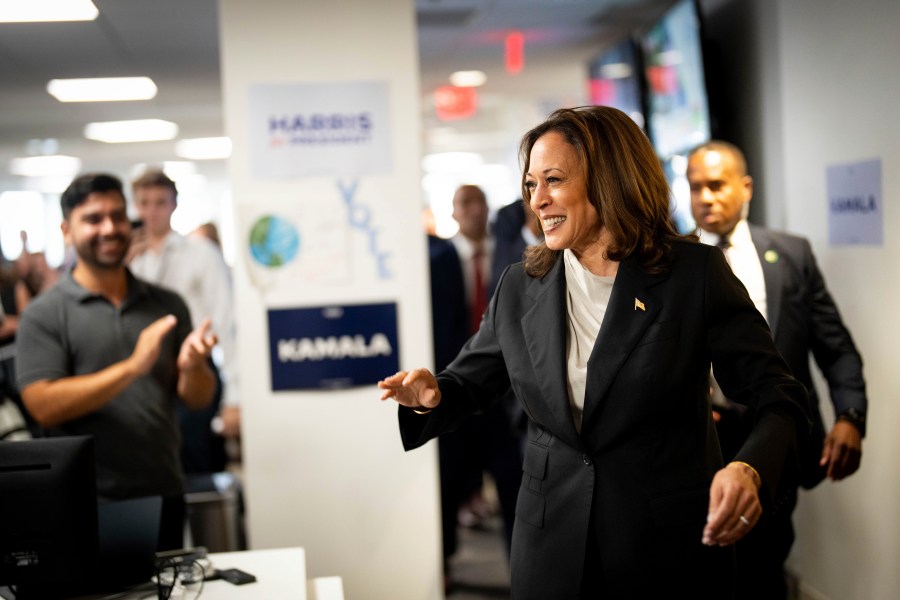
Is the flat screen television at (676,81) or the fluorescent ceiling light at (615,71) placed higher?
the fluorescent ceiling light at (615,71)

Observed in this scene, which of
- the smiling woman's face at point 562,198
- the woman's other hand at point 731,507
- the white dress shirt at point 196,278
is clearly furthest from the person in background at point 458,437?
the woman's other hand at point 731,507

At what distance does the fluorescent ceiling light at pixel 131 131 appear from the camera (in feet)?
33.6

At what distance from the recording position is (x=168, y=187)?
18.0 ft

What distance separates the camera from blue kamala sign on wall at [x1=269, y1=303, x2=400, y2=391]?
3.83 metres

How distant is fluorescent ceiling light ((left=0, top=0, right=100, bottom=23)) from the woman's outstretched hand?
392 cm

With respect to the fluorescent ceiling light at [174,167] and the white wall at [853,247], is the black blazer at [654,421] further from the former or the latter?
the fluorescent ceiling light at [174,167]

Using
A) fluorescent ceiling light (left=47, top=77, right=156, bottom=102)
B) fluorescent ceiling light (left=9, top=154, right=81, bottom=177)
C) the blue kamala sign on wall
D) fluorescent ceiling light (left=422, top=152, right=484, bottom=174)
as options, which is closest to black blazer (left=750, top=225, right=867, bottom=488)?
the blue kamala sign on wall

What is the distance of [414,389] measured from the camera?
2.07 m

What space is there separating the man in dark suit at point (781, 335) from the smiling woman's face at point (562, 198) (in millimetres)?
1147

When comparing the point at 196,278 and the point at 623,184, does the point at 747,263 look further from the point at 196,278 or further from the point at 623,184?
the point at 196,278

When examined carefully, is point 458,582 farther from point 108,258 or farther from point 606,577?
point 606,577

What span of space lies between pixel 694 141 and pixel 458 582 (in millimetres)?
2537

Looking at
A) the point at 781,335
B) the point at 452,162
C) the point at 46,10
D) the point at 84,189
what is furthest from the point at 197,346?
the point at 452,162

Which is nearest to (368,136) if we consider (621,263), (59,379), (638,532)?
(59,379)
